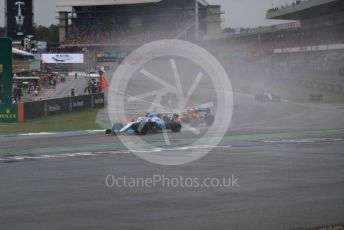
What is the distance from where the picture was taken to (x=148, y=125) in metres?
24.0

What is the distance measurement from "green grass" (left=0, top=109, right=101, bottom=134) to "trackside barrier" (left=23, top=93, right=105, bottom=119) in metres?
0.36

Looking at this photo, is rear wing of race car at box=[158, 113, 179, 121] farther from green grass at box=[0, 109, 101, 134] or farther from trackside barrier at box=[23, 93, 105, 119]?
trackside barrier at box=[23, 93, 105, 119]

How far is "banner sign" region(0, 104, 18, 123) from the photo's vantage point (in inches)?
1268

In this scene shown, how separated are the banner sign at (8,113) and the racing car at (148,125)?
8949 mm

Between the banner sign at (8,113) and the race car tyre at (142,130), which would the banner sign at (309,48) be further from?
the race car tyre at (142,130)

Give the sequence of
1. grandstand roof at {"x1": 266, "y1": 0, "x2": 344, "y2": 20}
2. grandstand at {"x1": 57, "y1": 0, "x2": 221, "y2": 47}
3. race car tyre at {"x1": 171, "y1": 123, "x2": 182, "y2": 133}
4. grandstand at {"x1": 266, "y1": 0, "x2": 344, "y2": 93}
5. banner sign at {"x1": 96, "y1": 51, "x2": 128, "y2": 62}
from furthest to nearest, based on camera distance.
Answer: grandstand at {"x1": 57, "y1": 0, "x2": 221, "y2": 47} → banner sign at {"x1": 96, "y1": 51, "x2": 128, "y2": 62} → grandstand roof at {"x1": 266, "y1": 0, "x2": 344, "y2": 20} → grandstand at {"x1": 266, "y1": 0, "x2": 344, "y2": 93} → race car tyre at {"x1": 171, "y1": 123, "x2": 182, "y2": 133}

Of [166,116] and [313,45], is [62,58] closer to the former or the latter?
[313,45]

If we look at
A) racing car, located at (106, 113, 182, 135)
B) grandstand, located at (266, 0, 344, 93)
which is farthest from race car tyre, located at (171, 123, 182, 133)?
grandstand, located at (266, 0, 344, 93)

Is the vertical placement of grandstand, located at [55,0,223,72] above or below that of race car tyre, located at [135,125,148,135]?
above

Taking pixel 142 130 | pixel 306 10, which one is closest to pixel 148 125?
pixel 142 130

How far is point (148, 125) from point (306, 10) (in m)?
51.9

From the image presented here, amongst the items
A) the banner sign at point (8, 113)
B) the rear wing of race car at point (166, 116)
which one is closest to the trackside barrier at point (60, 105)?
the banner sign at point (8, 113)

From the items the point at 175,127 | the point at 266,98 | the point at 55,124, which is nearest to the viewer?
the point at 175,127

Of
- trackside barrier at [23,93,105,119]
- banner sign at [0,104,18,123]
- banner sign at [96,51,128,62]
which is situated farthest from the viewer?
banner sign at [96,51,128,62]
